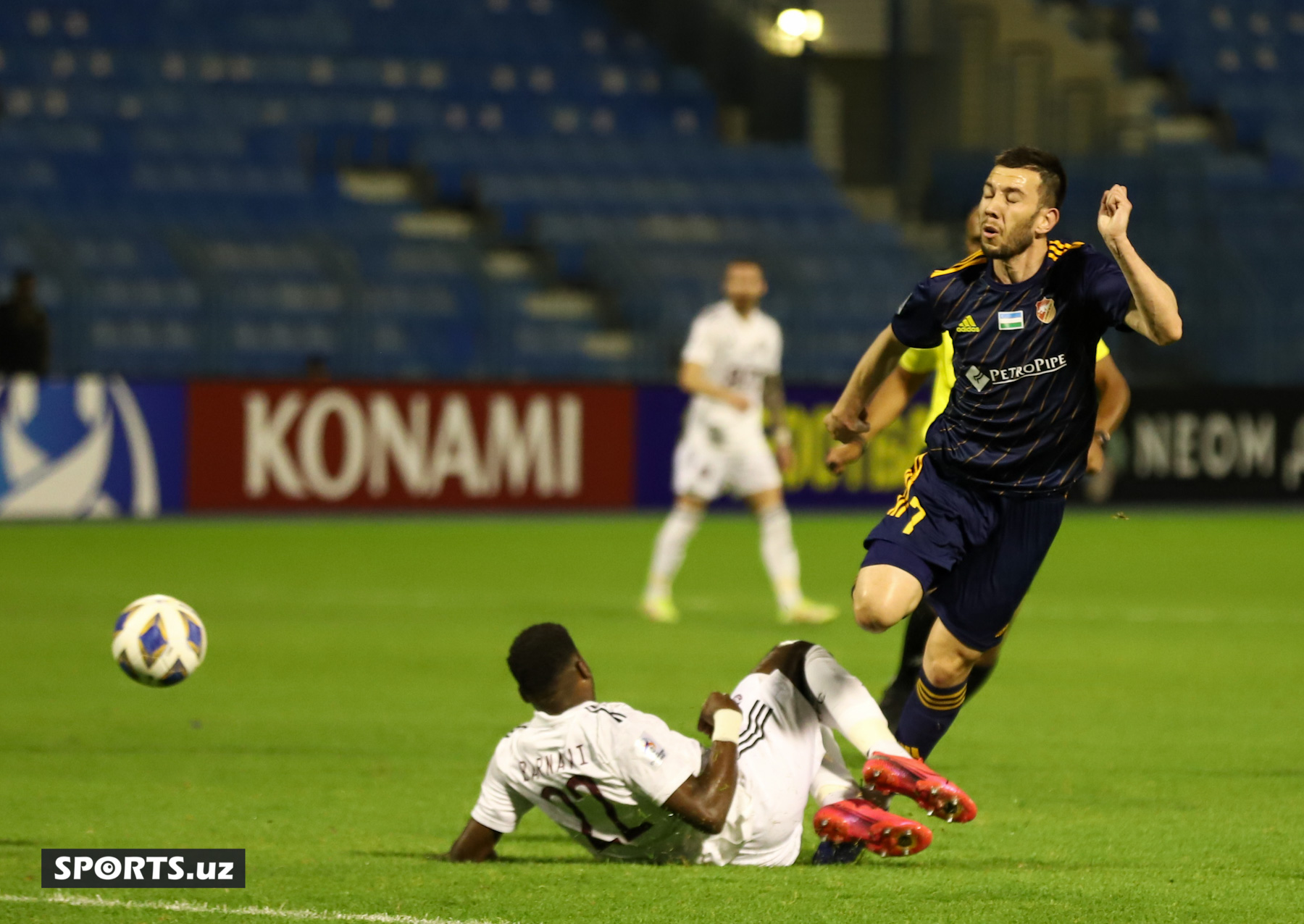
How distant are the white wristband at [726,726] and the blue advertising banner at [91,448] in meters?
14.2

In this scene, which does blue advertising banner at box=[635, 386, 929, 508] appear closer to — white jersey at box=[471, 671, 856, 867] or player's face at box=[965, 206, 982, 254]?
player's face at box=[965, 206, 982, 254]

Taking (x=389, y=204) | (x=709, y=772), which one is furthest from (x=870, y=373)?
(x=389, y=204)

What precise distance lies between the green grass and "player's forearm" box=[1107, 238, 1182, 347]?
1546 mm

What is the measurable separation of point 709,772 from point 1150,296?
1.81 m

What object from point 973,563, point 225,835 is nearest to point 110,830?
point 225,835

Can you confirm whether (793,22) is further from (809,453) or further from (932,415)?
(932,415)

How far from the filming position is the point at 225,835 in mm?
6543

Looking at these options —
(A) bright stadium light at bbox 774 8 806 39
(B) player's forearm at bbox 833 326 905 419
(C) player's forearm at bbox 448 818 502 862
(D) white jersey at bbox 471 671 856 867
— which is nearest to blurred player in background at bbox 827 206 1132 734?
(B) player's forearm at bbox 833 326 905 419

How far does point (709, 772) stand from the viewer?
5.79 metres

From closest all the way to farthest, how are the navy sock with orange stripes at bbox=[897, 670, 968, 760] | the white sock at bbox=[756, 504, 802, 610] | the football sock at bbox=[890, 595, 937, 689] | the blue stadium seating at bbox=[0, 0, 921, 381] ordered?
the navy sock with orange stripes at bbox=[897, 670, 968, 760] < the football sock at bbox=[890, 595, 937, 689] < the white sock at bbox=[756, 504, 802, 610] < the blue stadium seating at bbox=[0, 0, 921, 381]

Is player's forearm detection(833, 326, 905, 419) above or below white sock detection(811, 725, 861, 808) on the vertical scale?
above

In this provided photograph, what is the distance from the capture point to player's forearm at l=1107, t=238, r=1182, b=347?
5.41 metres

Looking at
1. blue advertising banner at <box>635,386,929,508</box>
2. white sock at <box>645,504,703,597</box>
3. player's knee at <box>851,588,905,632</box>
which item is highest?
player's knee at <box>851,588,905,632</box>

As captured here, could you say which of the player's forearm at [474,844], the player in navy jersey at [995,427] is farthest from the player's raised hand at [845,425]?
the player's forearm at [474,844]
